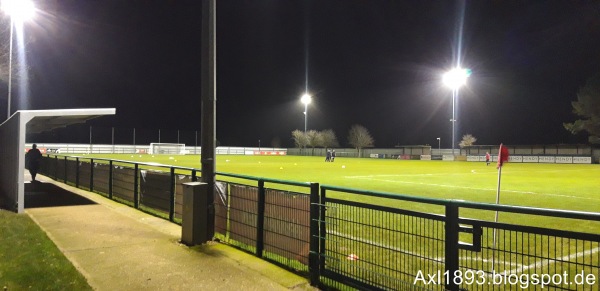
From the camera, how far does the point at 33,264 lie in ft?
16.7

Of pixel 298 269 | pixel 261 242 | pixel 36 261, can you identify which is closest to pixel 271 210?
pixel 261 242

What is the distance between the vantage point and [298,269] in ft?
17.2

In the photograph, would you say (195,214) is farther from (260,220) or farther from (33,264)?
(33,264)

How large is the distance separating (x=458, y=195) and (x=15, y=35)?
912 inches

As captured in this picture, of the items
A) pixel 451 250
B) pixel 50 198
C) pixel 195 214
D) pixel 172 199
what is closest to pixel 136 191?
pixel 172 199

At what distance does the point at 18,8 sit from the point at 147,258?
59.6 feet

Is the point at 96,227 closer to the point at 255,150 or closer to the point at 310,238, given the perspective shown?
the point at 310,238

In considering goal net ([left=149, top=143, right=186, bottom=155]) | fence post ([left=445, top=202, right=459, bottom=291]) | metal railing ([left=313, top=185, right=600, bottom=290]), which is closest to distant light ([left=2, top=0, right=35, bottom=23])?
metal railing ([left=313, top=185, right=600, bottom=290])

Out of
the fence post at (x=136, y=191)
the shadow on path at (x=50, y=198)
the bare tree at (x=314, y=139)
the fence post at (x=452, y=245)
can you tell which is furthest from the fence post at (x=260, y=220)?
the bare tree at (x=314, y=139)

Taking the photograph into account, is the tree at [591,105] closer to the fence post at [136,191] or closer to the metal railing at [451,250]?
the metal railing at [451,250]

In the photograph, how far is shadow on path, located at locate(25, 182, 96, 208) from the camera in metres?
10.5

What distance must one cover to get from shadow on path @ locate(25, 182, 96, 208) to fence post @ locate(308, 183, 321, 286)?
8.46 metres

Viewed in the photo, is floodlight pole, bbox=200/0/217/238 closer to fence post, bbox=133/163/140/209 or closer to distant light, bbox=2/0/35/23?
fence post, bbox=133/163/140/209

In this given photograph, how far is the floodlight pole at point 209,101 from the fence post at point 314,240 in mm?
2363
